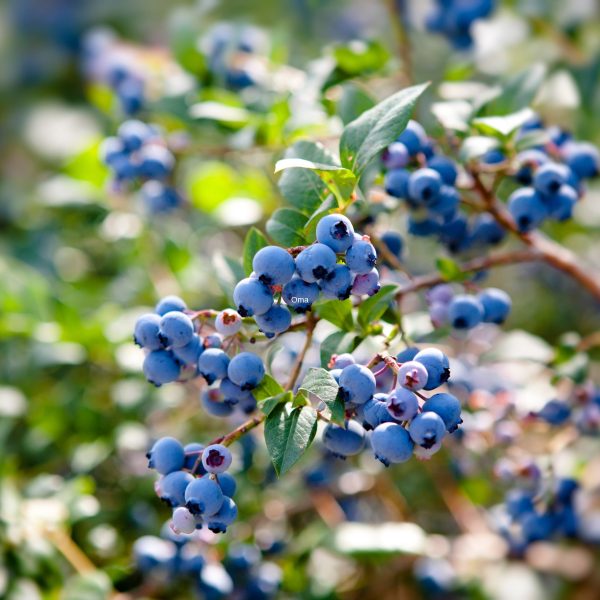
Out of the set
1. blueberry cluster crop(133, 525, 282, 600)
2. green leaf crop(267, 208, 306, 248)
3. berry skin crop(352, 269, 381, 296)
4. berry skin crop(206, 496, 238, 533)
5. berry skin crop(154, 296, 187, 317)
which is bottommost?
blueberry cluster crop(133, 525, 282, 600)

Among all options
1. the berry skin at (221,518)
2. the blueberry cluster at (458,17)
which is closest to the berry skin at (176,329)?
the berry skin at (221,518)

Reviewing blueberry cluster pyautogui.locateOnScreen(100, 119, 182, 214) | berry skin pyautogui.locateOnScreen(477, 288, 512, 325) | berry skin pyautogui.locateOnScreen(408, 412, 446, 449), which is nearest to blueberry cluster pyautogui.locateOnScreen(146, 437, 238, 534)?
berry skin pyautogui.locateOnScreen(408, 412, 446, 449)

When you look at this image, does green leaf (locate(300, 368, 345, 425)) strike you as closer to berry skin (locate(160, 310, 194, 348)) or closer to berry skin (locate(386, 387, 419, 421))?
berry skin (locate(386, 387, 419, 421))

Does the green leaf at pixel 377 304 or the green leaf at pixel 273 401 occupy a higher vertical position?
the green leaf at pixel 377 304

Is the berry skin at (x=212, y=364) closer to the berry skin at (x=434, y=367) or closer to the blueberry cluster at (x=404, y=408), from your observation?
the blueberry cluster at (x=404, y=408)

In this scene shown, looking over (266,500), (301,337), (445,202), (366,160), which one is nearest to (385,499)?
(266,500)

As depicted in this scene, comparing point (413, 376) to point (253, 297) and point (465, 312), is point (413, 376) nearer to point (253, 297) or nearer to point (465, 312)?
point (253, 297)

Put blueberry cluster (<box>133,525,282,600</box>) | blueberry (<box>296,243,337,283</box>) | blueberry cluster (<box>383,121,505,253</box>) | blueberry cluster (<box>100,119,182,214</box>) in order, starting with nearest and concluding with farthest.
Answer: blueberry (<box>296,243,337,283</box>), blueberry cluster (<box>383,121,505,253</box>), blueberry cluster (<box>133,525,282,600</box>), blueberry cluster (<box>100,119,182,214</box>)
